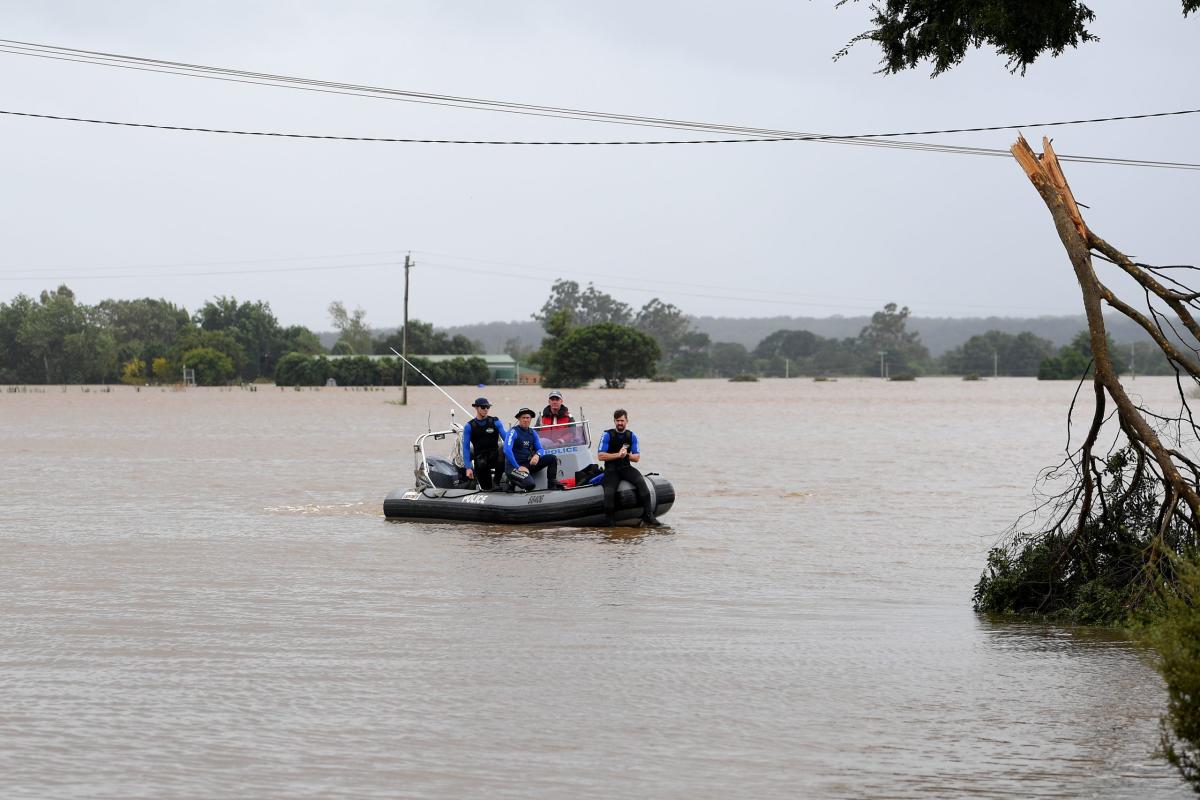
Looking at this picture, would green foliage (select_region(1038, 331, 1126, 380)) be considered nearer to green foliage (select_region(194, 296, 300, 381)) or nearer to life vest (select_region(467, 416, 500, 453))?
green foliage (select_region(194, 296, 300, 381))

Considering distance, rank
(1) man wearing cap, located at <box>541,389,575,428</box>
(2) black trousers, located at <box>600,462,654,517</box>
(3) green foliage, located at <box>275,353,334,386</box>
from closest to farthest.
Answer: (2) black trousers, located at <box>600,462,654,517</box> < (1) man wearing cap, located at <box>541,389,575,428</box> < (3) green foliage, located at <box>275,353,334,386</box>

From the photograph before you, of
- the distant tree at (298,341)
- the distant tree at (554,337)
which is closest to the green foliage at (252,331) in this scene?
the distant tree at (298,341)

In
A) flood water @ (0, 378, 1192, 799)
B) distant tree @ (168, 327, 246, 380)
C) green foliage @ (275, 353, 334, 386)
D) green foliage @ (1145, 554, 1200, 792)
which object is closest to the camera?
green foliage @ (1145, 554, 1200, 792)

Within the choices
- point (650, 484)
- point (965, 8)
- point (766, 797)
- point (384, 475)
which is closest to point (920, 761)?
point (766, 797)

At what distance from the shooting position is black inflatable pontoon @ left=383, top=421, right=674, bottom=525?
20.7 m

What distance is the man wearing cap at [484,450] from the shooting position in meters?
21.3

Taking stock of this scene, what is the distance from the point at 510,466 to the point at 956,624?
29.9ft

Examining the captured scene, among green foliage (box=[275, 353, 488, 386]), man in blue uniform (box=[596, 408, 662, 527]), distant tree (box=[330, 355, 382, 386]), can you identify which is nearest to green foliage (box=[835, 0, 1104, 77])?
man in blue uniform (box=[596, 408, 662, 527])

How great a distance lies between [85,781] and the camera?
8.09 meters

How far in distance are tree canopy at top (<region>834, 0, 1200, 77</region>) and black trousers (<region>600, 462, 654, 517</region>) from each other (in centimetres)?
902

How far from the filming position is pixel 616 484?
20.9 metres

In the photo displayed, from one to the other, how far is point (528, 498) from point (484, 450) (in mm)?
1265

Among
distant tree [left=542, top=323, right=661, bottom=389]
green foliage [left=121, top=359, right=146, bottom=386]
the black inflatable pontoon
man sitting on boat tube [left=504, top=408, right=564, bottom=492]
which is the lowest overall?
the black inflatable pontoon

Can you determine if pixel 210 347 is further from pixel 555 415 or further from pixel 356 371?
pixel 555 415
